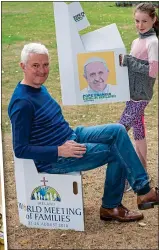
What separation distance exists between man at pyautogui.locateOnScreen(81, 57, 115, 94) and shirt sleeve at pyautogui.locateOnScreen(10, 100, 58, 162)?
285mm

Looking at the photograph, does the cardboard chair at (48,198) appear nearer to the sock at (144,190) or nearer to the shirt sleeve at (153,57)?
the sock at (144,190)

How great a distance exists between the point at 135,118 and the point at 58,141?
Result: 0.43m

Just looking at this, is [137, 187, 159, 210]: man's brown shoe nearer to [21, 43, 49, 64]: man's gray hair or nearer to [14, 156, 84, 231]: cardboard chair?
A: [14, 156, 84, 231]: cardboard chair

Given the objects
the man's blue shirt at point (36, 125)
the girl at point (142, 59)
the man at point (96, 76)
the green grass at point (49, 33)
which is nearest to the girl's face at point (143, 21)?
the girl at point (142, 59)

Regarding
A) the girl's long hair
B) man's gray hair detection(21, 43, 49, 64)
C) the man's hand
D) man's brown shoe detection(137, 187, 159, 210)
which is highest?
the girl's long hair

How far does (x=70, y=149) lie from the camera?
247 centimetres

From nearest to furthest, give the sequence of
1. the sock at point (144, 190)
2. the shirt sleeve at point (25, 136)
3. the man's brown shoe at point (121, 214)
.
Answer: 1. the shirt sleeve at point (25, 136)
2. the sock at point (144, 190)
3. the man's brown shoe at point (121, 214)

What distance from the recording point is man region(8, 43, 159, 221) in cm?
243

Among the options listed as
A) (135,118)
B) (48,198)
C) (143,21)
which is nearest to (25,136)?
(48,198)

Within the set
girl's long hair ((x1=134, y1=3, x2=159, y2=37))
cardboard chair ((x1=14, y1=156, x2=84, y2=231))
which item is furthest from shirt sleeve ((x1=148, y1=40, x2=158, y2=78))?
cardboard chair ((x1=14, y1=156, x2=84, y2=231))

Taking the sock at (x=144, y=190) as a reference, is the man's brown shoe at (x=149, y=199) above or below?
below

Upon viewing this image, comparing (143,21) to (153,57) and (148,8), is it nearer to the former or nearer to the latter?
(148,8)

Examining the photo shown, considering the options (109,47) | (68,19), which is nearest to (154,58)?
(109,47)

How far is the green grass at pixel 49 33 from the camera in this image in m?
2.57
